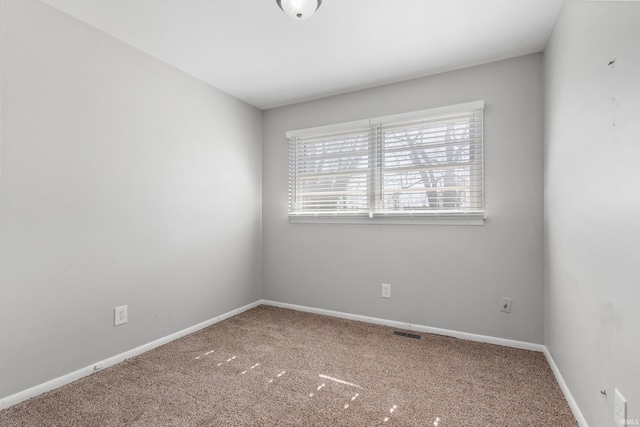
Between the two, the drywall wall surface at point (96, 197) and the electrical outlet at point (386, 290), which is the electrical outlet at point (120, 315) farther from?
the electrical outlet at point (386, 290)

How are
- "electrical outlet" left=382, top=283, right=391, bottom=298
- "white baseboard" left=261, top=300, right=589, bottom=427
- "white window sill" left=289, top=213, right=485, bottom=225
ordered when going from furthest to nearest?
"electrical outlet" left=382, top=283, right=391, bottom=298, "white window sill" left=289, top=213, right=485, bottom=225, "white baseboard" left=261, top=300, right=589, bottom=427

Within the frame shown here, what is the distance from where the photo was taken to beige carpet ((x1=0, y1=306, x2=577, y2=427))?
161 centimetres

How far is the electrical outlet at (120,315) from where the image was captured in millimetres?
2230

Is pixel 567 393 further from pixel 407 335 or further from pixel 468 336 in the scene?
pixel 407 335

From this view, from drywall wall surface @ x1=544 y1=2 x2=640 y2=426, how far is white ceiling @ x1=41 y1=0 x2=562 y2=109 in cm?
38

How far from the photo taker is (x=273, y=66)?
8.66 feet

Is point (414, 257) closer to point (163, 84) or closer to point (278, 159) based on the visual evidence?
point (278, 159)

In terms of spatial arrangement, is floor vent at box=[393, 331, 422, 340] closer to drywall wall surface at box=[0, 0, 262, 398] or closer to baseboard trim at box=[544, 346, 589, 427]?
baseboard trim at box=[544, 346, 589, 427]

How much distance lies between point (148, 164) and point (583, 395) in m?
3.09

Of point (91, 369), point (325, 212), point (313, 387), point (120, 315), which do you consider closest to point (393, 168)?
point (325, 212)

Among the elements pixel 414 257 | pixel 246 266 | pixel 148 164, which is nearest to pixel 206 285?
pixel 246 266

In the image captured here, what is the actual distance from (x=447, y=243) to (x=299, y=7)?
2.11m

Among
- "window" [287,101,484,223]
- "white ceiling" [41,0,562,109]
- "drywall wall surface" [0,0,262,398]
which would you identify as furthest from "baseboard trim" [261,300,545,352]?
"white ceiling" [41,0,562,109]

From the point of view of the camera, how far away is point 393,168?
296cm
